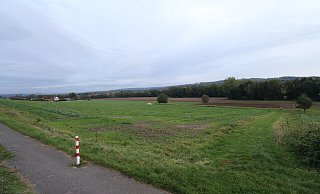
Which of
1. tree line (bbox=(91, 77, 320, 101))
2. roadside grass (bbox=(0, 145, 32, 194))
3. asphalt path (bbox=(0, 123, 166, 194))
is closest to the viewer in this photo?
roadside grass (bbox=(0, 145, 32, 194))

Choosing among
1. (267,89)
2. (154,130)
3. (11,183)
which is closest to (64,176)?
(11,183)

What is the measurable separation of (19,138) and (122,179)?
9.26 meters

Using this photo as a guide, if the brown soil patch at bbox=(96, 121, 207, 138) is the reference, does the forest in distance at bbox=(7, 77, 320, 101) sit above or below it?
above

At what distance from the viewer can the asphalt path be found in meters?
6.46

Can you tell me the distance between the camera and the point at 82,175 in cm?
752

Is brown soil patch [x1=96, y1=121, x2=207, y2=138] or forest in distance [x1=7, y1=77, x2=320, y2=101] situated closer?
brown soil patch [x1=96, y1=121, x2=207, y2=138]

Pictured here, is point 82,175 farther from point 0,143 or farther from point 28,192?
point 0,143

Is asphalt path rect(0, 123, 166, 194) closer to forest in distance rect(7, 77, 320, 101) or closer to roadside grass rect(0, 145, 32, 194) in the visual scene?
roadside grass rect(0, 145, 32, 194)

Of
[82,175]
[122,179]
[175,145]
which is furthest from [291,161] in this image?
[82,175]

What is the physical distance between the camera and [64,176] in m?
7.43

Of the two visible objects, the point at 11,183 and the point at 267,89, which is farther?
the point at 267,89

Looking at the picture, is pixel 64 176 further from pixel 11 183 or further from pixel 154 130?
pixel 154 130

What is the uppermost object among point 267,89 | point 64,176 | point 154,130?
point 267,89

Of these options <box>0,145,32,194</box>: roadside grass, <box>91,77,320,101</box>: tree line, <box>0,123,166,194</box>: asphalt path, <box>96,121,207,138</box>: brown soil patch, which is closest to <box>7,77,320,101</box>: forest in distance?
<box>91,77,320,101</box>: tree line
